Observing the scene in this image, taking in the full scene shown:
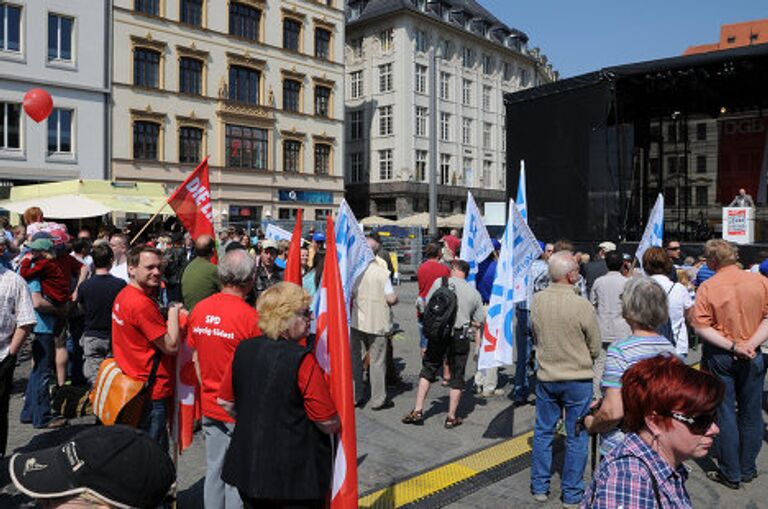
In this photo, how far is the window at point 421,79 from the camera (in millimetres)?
47812

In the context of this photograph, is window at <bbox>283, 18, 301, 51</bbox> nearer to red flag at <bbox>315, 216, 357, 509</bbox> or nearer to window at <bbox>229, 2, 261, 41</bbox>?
window at <bbox>229, 2, 261, 41</bbox>

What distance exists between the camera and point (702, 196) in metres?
19.6

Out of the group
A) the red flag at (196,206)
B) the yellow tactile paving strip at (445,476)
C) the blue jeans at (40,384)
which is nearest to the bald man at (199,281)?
the red flag at (196,206)

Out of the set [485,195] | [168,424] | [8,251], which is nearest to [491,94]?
[485,195]

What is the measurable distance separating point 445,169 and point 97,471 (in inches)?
1968

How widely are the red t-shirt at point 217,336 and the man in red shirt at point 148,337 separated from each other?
1.05 ft

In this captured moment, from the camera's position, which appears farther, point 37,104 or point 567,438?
point 37,104

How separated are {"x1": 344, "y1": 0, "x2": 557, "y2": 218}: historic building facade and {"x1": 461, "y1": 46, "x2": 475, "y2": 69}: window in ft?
0.26

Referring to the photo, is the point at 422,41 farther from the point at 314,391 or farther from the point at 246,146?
the point at 314,391

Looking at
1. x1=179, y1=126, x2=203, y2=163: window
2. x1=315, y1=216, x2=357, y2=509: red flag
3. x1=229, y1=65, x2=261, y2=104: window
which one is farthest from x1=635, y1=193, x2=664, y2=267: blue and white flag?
x1=229, y1=65, x2=261, y2=104: window

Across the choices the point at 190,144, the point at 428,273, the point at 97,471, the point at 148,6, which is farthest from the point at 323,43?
the point at 97,471

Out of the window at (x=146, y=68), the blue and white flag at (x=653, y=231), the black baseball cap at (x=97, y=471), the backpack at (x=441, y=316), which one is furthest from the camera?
the window at (x=146, y=68)

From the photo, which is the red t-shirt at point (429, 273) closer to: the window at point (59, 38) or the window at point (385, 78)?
the window at point (59, 38)

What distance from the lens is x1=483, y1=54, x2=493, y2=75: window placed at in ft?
178
